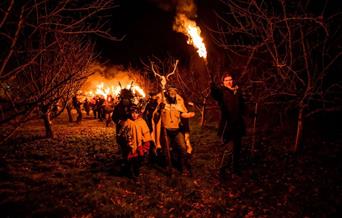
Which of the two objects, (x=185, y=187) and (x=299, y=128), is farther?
(x=299, y=128)

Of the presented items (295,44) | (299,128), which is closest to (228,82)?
(299,128)

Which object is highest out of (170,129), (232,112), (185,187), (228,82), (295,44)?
(295,44)

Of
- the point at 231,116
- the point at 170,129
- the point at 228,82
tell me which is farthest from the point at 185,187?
the point at 228,82

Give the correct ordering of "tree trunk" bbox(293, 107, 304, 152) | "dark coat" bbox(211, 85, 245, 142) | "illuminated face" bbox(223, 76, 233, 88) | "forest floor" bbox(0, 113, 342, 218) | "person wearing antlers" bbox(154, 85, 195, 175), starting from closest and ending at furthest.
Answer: "forest floor" bbox(0, 113, 342, 218), "dark coat" bbox(211, 85, 245, 142), "illuminated face" bbox(223, 76, 233, 88), "person wearing antlers" bbox(154, 85, 195, 175), "tree trunk" bbox(293, 107, 304, 152)

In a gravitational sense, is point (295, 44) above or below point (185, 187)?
above

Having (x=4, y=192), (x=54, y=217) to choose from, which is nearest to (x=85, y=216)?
(x=54, y=217)

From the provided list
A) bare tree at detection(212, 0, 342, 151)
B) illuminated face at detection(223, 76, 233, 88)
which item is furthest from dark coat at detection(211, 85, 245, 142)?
bare tree at detection(212, 0, 342, 151)

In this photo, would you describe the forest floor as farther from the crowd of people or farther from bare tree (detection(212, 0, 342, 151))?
bare tree (detection(212, 0, 342, 151))

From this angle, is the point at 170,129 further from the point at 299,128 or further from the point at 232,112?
the point at 299,128

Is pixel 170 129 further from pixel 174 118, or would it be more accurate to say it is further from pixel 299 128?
pixel 299 128

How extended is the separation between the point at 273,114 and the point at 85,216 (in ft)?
41.0

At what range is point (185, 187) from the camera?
692cm

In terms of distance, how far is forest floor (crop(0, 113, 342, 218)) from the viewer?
579 centimetres

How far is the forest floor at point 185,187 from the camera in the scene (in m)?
5.79
